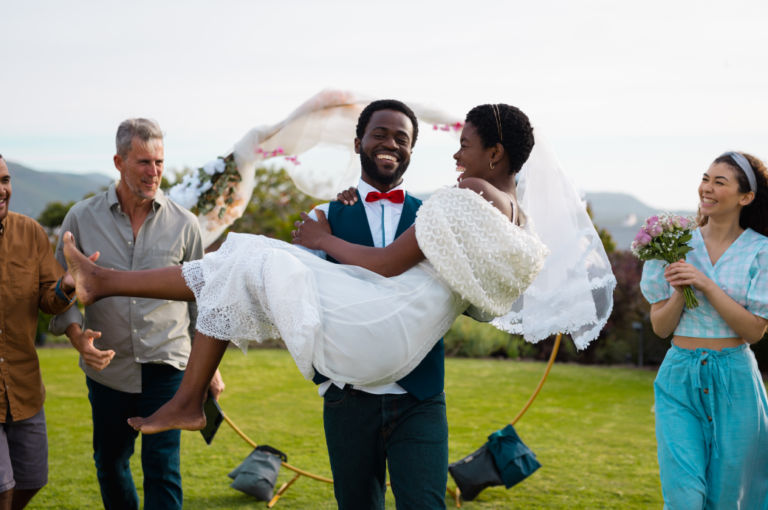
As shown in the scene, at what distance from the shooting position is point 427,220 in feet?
8.35

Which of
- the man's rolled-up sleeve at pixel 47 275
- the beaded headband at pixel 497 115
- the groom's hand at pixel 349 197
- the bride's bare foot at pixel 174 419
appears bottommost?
the bride's bare foot at pixel 174 419

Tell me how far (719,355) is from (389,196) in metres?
1.99

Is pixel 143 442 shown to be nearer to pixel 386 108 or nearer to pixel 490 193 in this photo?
pixel 386 108

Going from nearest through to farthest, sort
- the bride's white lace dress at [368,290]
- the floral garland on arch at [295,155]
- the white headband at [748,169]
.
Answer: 1. the bride's white lace dress at [368,290]
2. the white headband at [748,169]
3. the floral garland on arch at [295,155]

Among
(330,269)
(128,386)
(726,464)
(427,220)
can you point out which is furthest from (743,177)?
(128,386)

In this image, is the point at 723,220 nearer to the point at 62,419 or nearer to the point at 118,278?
the point at 118,278

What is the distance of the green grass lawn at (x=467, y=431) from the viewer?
510cm

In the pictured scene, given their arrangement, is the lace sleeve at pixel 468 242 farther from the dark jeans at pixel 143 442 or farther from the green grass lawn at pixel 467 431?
the green grass lawn at pixel 467 431

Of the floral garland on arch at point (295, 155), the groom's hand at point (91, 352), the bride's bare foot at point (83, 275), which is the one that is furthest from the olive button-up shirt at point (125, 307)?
the floral garland on arch at point (295, 155)

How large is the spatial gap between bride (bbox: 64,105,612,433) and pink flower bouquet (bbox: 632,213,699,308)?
1.09 m

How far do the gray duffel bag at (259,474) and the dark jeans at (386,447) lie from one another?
7.55 ft

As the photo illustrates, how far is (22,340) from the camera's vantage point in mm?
3342

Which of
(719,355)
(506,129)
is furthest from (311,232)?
(719,355)

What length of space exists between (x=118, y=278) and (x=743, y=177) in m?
3.24
